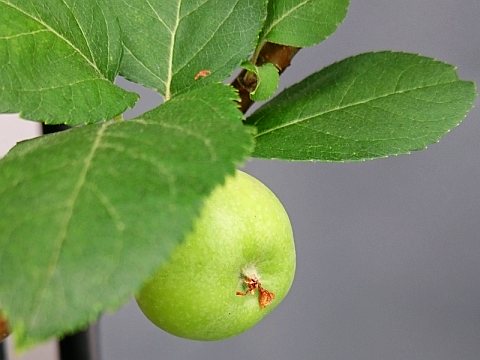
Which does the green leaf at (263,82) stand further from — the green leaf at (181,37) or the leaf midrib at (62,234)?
the leaf midrib at (62,234)

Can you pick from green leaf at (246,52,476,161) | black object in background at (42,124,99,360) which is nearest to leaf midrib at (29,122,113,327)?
green leaf at (246,52,476,161)

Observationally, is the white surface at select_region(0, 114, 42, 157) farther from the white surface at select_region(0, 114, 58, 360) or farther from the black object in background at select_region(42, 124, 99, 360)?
the black object in background at select_region(42, 124, 99, 360)

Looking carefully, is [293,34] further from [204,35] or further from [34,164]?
[34,164]

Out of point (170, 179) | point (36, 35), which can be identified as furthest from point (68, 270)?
point (36, 35)

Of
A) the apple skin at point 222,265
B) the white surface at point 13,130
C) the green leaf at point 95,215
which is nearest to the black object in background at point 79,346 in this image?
the white surface at point 13,130

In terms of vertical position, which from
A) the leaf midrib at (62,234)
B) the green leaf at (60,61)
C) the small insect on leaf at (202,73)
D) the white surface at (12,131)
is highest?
the white surface at (12,131)

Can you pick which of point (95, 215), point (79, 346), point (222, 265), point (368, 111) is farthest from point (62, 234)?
point (79, 346)

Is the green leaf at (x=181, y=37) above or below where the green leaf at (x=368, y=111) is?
above
